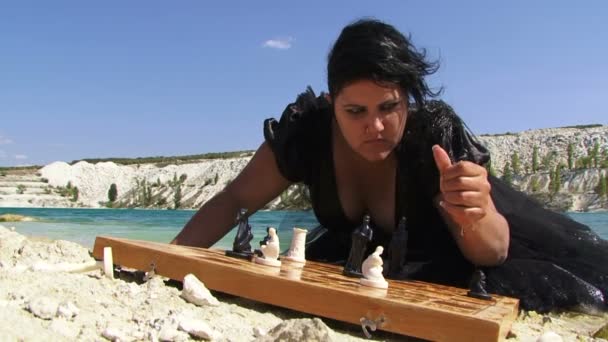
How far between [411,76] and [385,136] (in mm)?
303

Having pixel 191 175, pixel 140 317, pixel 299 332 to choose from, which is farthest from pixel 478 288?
pixel 191 175

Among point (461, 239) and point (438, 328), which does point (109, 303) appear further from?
point (461, 239)

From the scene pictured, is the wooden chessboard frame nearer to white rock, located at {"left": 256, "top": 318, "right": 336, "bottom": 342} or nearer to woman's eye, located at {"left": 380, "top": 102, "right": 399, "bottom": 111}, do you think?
white rock, located at {"left": 256, "top": 318, "right": 336, "bottom": 342}

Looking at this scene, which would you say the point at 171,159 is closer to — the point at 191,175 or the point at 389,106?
the point at 191,175

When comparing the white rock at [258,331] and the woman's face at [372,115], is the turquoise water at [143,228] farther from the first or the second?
the white rock at [258,331]

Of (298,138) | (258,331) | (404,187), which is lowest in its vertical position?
(258,331)

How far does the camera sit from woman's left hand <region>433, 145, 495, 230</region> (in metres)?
1.73

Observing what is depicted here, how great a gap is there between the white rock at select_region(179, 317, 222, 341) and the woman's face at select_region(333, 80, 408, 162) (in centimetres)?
114

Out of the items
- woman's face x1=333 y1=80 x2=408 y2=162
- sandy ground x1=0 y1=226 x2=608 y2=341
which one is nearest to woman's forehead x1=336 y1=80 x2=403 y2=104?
woman's face x1=333 y1=80 x2=408 y2=162

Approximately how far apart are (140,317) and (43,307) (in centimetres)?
24

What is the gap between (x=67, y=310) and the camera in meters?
1.25

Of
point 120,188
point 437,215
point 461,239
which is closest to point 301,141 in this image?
point 437,215

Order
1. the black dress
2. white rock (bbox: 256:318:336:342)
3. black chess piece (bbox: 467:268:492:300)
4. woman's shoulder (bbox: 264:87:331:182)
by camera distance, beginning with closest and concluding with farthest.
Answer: white rock (bbox: 256:318:336:342)
black chess piece (bbox: 467:268:492:300)
the black dress
woman's shoulder (bbox: 264:87:331:182)

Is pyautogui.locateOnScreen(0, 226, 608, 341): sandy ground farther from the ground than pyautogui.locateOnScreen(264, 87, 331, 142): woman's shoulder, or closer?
closer
